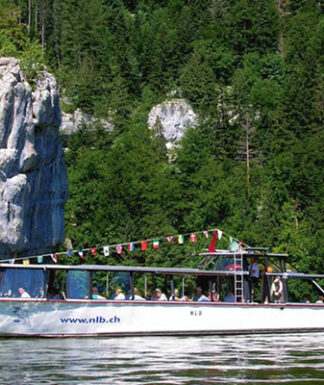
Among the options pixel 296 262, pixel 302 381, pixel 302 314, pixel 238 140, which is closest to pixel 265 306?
pixel 302 314

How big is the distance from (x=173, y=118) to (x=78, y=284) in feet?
227

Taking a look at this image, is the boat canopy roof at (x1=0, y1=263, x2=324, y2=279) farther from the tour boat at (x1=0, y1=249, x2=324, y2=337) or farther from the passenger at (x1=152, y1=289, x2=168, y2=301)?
the passenger at (x1=152, y1=289, x2=168, y2=301)

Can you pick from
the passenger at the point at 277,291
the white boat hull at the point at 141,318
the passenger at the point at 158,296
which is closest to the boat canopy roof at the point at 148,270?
the passenger at the point at 277,291

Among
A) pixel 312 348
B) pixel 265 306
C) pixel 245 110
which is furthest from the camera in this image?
pixel 245 110

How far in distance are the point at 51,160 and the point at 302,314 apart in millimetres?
25907

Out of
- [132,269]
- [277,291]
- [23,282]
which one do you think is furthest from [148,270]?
[277,291]

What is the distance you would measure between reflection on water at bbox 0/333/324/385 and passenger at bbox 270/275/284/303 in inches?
111

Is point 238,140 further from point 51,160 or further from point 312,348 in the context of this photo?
point 312,348

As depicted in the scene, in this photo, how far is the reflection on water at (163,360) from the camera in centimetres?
2191

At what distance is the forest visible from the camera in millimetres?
77125

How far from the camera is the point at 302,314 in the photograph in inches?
1422

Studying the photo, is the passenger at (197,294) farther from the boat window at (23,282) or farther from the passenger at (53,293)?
the boat window at (23,282)

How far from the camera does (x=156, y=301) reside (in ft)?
108

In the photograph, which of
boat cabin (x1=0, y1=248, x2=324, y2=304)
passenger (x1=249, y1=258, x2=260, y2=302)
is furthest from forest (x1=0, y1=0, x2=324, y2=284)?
passenger (x1=249, y1=258, x2=260, y2=302)
